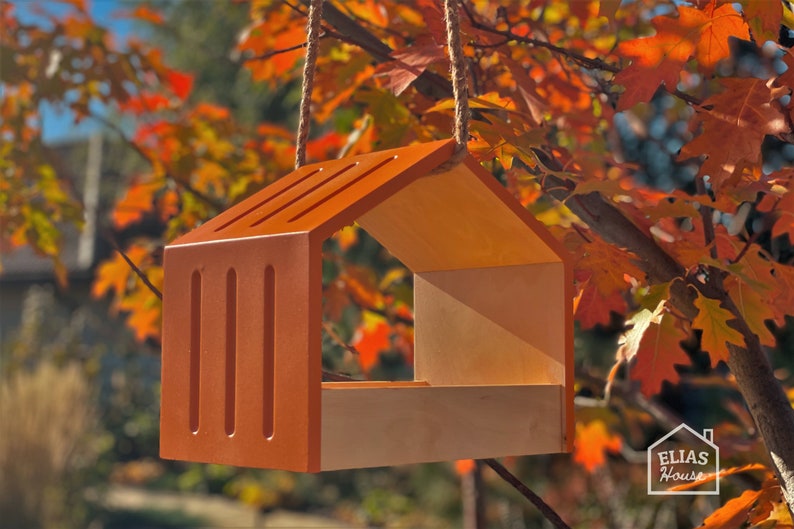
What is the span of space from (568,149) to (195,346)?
4.87 ft

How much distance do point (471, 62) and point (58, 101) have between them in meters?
1.90

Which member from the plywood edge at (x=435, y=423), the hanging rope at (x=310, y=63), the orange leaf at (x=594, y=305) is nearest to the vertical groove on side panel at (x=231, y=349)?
the plywood edge at (x=435, y=423)


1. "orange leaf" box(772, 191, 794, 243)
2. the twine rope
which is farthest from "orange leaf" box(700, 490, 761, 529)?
the twine rope

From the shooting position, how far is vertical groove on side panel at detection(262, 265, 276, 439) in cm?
126

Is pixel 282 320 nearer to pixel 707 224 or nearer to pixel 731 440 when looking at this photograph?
pixel 707 224

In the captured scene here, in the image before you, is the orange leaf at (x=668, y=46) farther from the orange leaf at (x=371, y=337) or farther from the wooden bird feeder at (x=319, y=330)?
the orange leaf at (x=371, y=337)

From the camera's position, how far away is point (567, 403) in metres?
1.52

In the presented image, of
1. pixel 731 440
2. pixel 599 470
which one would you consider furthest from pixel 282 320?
pixel 599 470

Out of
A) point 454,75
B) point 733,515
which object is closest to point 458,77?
point 454,75

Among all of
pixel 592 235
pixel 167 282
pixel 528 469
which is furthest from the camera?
pixel 528 469

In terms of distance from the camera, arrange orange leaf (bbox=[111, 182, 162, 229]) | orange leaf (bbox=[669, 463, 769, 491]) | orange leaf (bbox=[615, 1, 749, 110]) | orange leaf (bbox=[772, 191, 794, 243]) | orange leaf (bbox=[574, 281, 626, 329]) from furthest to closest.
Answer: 1. orange leaf (bbox=[111, 182, 162, 229])
2. orange leaf (bbox=[574, 281, 626, 329])
3. orange leaf (bbox=[669, 463, 769, 491])
4. orange leaf (bbox=[772, 191, 794, 243])
5. orange leaf (bbox=[615, 1, 749, 110])

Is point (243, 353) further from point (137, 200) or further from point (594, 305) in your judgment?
point (137, 200)

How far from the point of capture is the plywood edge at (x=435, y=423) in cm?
126

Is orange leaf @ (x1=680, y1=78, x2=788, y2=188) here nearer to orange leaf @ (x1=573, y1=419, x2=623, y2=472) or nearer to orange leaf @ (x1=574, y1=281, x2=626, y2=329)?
orange leaf @ (x1=574, y1=281, x2=626, y2=329)
